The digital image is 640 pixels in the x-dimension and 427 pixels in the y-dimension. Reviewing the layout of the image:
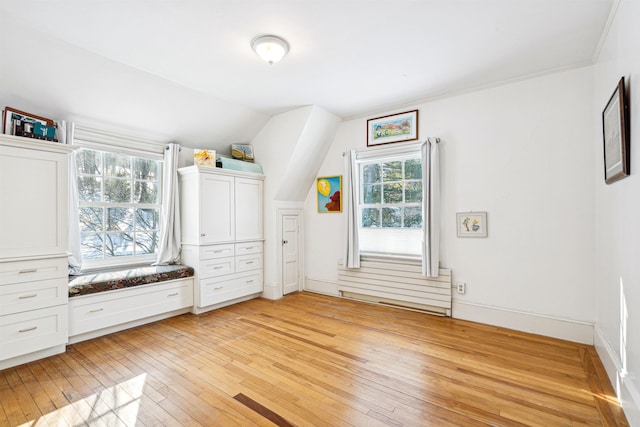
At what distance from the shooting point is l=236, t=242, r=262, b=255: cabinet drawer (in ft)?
13.4

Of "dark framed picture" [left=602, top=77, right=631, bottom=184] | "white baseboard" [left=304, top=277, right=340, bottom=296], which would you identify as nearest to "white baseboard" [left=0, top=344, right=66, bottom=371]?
"white baseboard" [left=304, top=277, right=340, bottom=296]

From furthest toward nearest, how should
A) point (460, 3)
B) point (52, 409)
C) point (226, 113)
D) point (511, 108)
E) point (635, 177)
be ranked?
point (226, 113) → point (511, 108) → point (460, 3) → point (52, 409) → point (635, 177)

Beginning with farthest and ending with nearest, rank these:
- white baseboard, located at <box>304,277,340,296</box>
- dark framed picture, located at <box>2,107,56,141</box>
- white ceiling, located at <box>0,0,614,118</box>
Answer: white baseboard, located at <box>304,277,340,296</box> → dark framed picture, located at <box>2,107,56,141</box> → white ceiling, located at <box>0,0,614,118</box>

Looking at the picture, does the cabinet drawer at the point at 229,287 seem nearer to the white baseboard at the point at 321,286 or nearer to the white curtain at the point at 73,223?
the white baseboard at the point at 321,286

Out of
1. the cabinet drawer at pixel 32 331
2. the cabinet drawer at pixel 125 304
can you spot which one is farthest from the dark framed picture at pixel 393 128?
the cabinet drawer at pixel 32 331

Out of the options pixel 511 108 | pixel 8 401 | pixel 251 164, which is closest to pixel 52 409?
pixel 8 401

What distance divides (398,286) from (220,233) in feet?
7.87

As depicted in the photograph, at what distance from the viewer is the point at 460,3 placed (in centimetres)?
196

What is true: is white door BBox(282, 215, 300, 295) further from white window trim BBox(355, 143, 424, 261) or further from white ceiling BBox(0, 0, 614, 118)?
white ceiling BBox(0, 0, 614, 118)

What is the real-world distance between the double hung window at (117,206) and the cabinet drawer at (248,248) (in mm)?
1074

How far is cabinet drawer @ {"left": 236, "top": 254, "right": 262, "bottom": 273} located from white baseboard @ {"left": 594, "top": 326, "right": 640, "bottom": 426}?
12.2 ft

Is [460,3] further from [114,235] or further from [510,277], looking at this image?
[114,235]

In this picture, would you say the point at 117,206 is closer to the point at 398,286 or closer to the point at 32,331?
the point at 32,331

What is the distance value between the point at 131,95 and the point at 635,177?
414 cm
